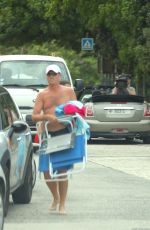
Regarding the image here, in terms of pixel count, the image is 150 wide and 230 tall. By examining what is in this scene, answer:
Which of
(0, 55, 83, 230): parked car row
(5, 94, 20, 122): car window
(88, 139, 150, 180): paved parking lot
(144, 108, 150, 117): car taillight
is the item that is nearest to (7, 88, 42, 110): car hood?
(88, 139, 150, 180): paved parking lot

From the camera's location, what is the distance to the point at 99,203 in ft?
39.7

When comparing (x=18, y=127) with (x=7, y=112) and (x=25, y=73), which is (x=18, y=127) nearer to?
(x=7, y=112)

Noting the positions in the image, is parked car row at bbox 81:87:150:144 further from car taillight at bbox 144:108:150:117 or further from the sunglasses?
the sunglasses

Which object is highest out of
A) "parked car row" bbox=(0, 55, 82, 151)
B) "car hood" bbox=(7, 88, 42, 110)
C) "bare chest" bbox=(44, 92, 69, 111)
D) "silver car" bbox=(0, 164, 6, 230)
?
"bare chest" bbox=(44, 92, 69, 111)

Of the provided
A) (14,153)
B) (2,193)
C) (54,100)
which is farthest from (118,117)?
(2,193)

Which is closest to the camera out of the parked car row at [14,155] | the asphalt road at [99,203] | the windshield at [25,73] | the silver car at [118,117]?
the parked car row at [14,155]

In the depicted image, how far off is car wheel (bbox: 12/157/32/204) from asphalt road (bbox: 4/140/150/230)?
0.37 feet

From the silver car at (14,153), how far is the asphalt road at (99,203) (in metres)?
0.25

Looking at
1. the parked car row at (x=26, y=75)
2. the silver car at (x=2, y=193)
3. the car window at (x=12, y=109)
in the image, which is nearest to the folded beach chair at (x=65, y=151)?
the car window at (x=12, y=109)

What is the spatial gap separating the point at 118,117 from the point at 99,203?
1108cm

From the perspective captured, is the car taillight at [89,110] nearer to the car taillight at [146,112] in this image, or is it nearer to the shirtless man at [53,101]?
the car taillight at [146,112]

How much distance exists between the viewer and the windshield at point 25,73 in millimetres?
20970

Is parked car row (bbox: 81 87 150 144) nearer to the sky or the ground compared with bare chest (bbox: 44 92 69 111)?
nearer to the ground

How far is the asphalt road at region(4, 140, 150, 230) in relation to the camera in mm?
10391
